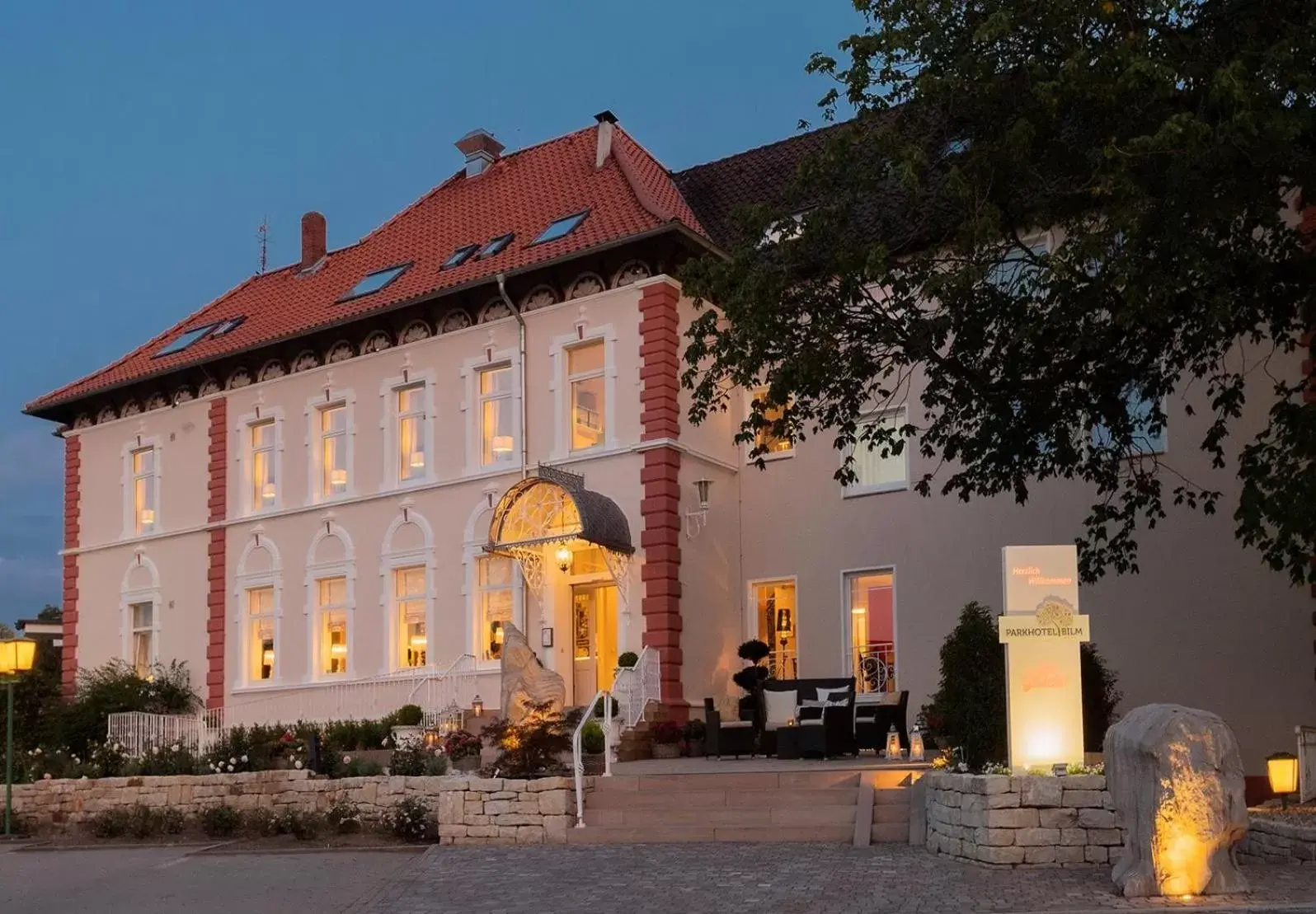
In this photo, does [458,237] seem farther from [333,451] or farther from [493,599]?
[493,599]

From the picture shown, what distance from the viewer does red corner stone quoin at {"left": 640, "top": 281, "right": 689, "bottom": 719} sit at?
20328 millimetres

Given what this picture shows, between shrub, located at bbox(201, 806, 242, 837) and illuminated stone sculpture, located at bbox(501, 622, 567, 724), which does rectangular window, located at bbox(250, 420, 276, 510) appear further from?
illuminated stone sculpture, located at bbox(501, 622, 567, 724)

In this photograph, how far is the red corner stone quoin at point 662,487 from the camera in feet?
66.7

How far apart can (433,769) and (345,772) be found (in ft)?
4.74

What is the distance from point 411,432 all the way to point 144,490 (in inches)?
275

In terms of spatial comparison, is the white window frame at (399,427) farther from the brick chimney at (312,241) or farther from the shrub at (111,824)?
the shrub at (111,824)

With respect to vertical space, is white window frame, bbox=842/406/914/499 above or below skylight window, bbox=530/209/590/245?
below

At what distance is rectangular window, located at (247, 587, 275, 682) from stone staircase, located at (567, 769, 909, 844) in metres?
11.6

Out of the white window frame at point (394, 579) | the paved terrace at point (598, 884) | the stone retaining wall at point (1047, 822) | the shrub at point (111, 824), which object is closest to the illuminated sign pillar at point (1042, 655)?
the stone retaining wall at point (1047, 822)

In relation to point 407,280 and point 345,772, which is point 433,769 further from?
point 407,280

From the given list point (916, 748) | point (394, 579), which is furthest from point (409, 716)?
point (916, 748)

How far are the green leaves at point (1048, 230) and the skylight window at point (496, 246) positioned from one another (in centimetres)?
882

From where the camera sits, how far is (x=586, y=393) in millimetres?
22406

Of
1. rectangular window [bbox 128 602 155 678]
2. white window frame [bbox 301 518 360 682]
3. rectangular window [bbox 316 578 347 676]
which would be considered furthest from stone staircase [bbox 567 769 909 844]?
rectangular window [bbox 128 602 155 678]
